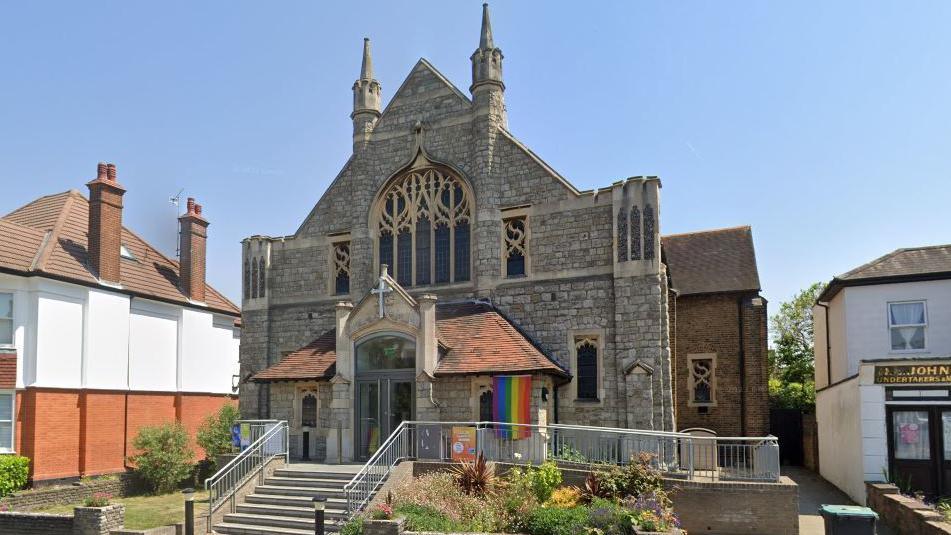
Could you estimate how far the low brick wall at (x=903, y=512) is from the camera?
42.9 feet

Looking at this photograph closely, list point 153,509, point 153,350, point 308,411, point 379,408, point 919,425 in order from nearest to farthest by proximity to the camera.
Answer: point 919,425, point 153,509, point 379,408, point 308,411, point 153,350

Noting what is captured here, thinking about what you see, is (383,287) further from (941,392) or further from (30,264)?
(941,392)

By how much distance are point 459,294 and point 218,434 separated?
882 cm

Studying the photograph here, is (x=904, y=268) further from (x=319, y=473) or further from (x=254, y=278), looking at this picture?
(x=254, y=278)

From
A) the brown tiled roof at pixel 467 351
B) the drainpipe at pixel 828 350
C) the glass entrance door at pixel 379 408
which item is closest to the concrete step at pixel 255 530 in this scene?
the glass entrance door at pixel 379 408

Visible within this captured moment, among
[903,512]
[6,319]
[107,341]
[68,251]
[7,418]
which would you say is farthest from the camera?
[107,341]

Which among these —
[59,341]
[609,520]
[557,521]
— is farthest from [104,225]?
[609,520]

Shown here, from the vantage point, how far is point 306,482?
694 inches

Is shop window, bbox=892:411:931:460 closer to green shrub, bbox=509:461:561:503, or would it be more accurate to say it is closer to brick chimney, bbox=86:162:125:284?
green shrub, bbox=509:461:561:503

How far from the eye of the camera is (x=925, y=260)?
2002cm

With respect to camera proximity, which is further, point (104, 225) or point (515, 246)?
point (104, 225)

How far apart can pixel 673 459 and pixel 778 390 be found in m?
23.1

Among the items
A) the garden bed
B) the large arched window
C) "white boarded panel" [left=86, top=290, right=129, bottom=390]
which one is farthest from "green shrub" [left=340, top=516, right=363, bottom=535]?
"white boarded panel" [left=86, top=290, right=129, bottom=390]

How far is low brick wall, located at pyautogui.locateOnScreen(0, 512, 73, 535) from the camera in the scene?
15.4 meters
